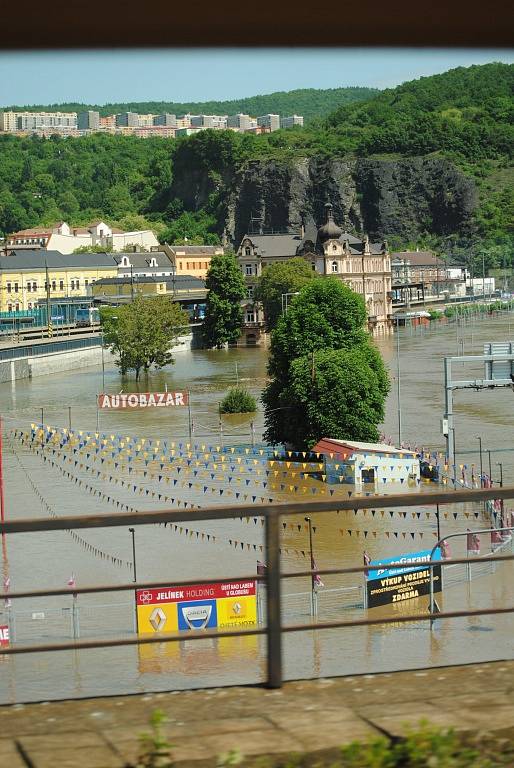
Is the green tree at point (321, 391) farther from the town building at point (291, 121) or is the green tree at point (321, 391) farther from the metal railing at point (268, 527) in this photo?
the town building at point (291, 121)

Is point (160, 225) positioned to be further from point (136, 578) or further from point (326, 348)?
point (136, 578)

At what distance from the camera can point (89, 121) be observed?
64.0 meters

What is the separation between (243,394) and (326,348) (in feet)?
7.41

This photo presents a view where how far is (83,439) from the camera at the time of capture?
1174 cm

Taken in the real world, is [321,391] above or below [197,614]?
above

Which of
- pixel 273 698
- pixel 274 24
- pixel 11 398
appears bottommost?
pixel 11 398

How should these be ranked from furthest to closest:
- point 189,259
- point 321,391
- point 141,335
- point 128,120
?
point 128,120 < point 189,259 < point 141,335 < point 321,391

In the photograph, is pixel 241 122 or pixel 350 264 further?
pixel 241 122

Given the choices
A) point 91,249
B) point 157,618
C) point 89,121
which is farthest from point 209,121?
point 157,618

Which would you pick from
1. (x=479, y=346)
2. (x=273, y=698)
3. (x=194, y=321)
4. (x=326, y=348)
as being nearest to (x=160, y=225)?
(x=194, y=321)

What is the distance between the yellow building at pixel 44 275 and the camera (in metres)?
30.4

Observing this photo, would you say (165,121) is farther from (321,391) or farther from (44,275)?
(321,391)

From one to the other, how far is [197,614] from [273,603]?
4.19 metres

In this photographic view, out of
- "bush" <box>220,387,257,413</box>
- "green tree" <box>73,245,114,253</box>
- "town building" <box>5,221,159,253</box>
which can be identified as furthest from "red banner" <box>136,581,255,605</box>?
"green tree" <box>73,245,114,253</box>
